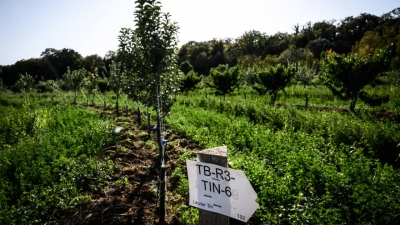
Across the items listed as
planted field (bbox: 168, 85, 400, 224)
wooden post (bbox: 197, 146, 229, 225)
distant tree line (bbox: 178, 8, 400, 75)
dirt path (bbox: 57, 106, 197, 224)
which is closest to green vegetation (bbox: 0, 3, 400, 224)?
planted field (bbox: 168, 85, 400, 224)

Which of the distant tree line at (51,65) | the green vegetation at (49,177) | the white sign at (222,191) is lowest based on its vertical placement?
the green vegetation at (49,177)

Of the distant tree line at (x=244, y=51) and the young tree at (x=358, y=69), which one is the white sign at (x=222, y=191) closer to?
the young tree at (x=358, y=69)

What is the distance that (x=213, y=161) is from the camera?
6.88 ft

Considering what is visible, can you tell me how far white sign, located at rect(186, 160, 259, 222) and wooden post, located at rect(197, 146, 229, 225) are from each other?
0.15 ft

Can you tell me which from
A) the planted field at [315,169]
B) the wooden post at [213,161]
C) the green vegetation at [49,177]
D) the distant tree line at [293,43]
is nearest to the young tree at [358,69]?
the planted field at [315,169]

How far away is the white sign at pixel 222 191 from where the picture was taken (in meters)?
1.92

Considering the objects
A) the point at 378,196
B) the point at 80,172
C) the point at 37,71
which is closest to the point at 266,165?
the point at 378,196

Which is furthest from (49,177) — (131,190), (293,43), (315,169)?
(293,43)

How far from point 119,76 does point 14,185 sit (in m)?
10.0

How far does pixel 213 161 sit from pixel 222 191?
275 millimetres

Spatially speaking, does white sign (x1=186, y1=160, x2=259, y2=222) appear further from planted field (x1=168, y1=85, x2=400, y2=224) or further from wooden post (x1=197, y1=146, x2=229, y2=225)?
planted field (x1=168, y1=85, x2=400, y2=224)

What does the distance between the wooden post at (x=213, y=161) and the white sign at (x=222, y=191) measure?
→ 5 cm

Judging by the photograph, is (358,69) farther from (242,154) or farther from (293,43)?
(293,43)

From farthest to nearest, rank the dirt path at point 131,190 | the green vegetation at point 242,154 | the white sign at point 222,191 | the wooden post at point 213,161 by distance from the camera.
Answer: the dirt path at point 131,190 < the green vegetation at point 242,154 < the wooden post at point 213,161 < the white sign at point 222,191
